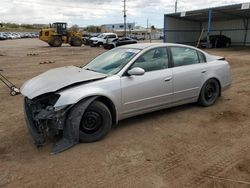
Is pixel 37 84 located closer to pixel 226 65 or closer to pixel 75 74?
pixel 75 74

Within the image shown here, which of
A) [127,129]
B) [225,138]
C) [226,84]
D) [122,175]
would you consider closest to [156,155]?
[122,175]

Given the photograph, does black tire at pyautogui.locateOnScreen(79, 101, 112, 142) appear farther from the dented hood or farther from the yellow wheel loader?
the yellow wheel loader

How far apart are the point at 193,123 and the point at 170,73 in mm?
1059

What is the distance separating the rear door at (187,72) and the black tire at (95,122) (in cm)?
164

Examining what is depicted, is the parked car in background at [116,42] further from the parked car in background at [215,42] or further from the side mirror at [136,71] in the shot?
the side mirror at [136,71]

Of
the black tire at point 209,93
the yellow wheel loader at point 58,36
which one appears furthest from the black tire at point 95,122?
the yellow wheel loader at point 58,36

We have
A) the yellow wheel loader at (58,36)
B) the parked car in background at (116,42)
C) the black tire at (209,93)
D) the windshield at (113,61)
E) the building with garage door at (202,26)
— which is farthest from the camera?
the yellow wheel loader at (58,36)

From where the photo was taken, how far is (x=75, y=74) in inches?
170

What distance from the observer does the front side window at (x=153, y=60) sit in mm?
4594

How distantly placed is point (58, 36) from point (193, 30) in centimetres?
1800

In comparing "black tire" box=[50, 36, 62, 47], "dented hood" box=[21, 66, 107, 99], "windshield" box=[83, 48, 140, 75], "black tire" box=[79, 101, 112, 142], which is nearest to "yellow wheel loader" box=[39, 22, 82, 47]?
"black tire" box=[50, 36, 62, 47]

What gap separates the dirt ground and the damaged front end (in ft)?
0.87

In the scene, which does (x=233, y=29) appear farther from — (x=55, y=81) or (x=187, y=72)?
(x=55, y=81)

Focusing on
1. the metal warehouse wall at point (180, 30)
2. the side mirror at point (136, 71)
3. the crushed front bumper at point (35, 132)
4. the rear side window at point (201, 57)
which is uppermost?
the metal warehouse wall at point (180, 30)
